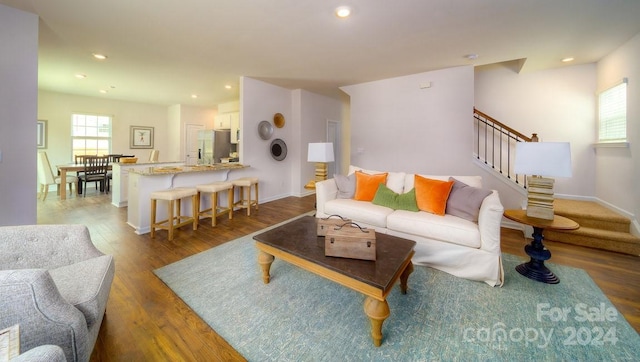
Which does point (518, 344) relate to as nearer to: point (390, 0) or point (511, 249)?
point (511, 249)

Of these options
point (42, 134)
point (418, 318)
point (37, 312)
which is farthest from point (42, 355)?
point (42, 134)

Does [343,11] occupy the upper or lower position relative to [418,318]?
upper

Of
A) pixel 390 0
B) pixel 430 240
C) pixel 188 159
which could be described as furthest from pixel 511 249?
pixel 188 159

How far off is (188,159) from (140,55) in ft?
15.3

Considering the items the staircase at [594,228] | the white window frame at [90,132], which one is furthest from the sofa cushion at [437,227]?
the white window frame at [90,132]

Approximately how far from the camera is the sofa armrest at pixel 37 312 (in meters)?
0.86

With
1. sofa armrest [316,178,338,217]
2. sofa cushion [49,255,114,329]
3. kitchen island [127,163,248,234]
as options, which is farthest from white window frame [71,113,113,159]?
sofa cushion [49,255,114,329]

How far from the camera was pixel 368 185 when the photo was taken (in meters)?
3.21

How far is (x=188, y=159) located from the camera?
7.79 metres

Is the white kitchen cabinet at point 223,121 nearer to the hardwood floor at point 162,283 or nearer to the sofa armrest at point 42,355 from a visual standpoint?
the hardwood floor at point 162,283

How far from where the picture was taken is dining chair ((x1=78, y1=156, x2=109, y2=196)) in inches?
215

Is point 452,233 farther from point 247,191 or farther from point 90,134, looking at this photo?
point 90,134

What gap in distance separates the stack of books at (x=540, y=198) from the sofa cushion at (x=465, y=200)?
368 mm

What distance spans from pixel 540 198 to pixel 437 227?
1.01 m
